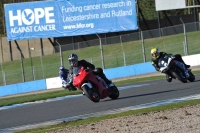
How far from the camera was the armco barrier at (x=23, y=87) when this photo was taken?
119 ft

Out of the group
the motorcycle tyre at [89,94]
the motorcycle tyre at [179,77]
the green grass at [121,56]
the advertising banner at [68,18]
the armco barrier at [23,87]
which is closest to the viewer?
the motorcycle tyre at [89,94]

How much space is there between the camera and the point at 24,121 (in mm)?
15578

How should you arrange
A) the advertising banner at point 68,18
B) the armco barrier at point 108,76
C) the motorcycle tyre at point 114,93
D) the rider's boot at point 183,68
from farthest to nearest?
the advertising banner at point 68,18, the armco barrier at point 108,76, the rider's boot at point 183,68, the motorcycle tyre at point 114,93

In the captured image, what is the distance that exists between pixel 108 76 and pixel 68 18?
9946 millimetres

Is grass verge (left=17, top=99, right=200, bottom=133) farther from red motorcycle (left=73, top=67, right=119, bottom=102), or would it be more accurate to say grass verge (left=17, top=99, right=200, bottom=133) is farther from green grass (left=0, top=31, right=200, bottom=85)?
green grass (left=0, top=31, right=200, bottom=85)

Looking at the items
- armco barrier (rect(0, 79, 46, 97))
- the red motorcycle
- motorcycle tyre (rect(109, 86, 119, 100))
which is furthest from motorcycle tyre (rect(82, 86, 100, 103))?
armco barrier (rect(0, 79, 46, 97))

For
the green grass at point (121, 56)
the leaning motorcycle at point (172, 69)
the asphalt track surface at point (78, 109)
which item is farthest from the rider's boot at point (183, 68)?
the green grass at point (121, 56)

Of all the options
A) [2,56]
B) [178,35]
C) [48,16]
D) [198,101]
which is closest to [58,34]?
[48,16]

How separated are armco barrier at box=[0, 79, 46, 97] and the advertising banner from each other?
28.4 feet

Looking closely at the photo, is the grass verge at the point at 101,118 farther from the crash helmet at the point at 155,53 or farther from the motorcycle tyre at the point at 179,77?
the crash helmet at the point at 155,53

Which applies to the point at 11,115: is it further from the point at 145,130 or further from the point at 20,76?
the point at 20,76

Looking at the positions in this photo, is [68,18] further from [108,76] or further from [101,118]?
[101,118]

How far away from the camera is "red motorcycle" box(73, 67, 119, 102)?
57.5 feet

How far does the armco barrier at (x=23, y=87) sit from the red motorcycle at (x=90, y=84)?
60.4 feet
